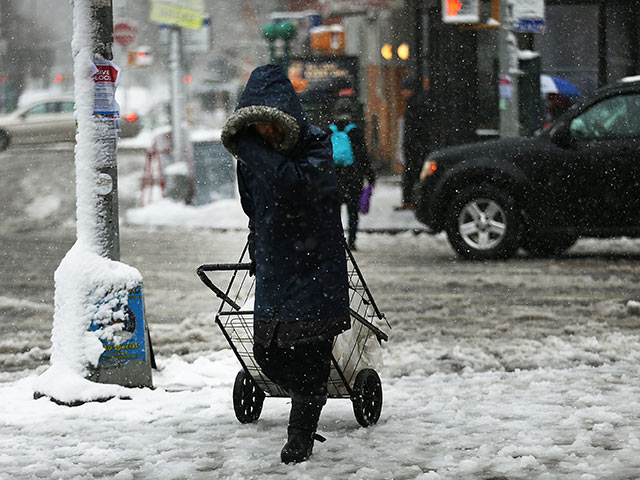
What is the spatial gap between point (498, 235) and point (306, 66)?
10.1 metres

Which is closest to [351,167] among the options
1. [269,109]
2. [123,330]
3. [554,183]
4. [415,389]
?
[554,183]

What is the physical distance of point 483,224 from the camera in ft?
43.5

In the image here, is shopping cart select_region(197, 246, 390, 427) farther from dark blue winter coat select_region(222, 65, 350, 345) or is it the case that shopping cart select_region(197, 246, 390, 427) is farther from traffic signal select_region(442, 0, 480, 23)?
traffic signal select_region(442, 0, 480, 23)

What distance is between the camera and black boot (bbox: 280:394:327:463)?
519 cm

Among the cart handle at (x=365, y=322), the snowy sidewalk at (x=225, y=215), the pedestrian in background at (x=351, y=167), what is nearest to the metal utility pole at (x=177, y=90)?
the snowy sidewalk at (x=225, y=215)

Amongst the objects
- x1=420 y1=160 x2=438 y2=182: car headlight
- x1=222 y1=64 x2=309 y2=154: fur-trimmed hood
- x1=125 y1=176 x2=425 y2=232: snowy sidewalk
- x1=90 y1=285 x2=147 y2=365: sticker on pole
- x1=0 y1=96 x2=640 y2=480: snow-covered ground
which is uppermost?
x1=222 y1=64 x2=309 y2=154: fur-trimmed hood

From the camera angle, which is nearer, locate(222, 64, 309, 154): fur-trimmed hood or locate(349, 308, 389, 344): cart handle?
locate(222, 64, 309, 154): fur-trimmed hood

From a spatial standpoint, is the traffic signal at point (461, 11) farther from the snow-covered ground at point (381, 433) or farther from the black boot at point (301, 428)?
the black boot at point (301, 428)

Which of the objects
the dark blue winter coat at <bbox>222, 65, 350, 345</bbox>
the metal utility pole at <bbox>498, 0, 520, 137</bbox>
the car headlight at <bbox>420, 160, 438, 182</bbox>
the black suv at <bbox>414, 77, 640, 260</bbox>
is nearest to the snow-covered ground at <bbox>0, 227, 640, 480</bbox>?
the dark blue winter coat at <bbox>222, 65, 350, 345</bbox>

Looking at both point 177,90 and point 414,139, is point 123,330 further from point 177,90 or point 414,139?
point 177,90

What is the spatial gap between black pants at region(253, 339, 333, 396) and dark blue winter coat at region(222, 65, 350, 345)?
0.38ft

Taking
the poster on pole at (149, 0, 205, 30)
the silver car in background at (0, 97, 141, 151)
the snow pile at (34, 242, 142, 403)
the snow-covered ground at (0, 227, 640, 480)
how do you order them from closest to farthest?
1. the snow-covered ground at (0, 227, 640, 480)
2. the snow pile at (34, 242, 142, 403)
3. the poster on pole at (149, 0, 205, 30)
4. the silver car in background at (0, 97, 141, 151)

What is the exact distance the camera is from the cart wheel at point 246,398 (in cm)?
591

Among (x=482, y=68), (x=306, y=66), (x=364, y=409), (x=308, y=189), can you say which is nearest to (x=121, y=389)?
(x=364, y=409)
